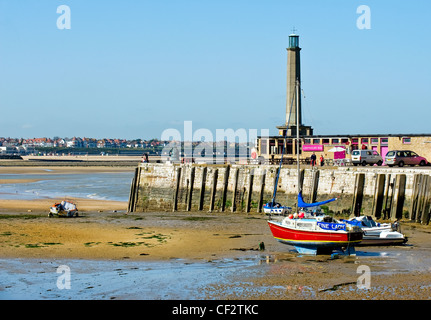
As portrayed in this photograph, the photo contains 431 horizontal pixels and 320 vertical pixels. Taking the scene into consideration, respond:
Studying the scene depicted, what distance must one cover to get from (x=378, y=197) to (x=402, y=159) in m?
8.46

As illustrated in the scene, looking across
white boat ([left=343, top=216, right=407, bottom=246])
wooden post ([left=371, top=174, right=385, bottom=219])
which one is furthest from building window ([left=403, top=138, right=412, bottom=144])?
white boat ([left=343, top=216, right=407, bottom=246])

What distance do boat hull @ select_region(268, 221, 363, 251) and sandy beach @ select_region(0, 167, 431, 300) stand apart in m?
→ 0.61

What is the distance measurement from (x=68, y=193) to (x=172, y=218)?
95.6 ft

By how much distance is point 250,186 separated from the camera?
4697cm

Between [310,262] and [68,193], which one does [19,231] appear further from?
[68,193]

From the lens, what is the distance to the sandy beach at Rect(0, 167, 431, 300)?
2180cm

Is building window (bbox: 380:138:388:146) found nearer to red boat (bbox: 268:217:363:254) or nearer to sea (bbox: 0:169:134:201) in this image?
sea (bbox: 0:169:134:201)

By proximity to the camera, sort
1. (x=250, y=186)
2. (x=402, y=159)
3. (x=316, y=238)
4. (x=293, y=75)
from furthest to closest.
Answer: (x=293, y=75)
(x=250, y=186)
(x=402, y=159)
(x=316, y=238)

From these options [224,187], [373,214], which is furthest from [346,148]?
[373,214]

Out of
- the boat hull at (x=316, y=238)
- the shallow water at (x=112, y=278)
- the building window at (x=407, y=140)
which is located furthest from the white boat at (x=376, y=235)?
the building window at (x=407, y=140)

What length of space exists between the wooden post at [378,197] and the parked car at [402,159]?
7.09 m

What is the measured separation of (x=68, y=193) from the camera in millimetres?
70250
